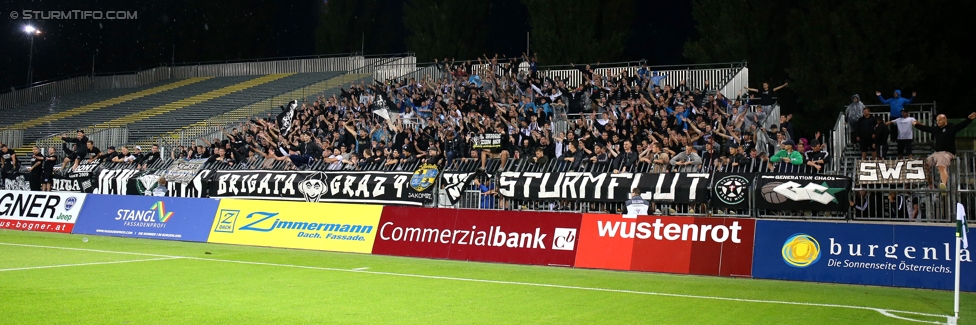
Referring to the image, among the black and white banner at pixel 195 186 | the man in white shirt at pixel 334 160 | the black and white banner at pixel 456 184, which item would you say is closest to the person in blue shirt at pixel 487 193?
the black and white banner at pixel 456 184

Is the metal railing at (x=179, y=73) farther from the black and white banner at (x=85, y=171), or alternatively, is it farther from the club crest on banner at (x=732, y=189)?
the club crest on banner at (x=732, y=189)

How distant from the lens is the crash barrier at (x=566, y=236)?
13.9 m

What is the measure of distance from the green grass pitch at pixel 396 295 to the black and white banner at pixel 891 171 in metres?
4.65

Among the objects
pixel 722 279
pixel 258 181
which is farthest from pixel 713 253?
pixel 258 181

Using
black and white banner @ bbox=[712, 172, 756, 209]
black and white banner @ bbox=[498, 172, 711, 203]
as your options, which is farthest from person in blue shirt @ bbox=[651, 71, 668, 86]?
black and white banner @ bbox=[712, 172, 756, 209]

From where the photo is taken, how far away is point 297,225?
65.1 ft

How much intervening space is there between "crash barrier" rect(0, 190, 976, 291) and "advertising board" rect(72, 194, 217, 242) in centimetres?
3

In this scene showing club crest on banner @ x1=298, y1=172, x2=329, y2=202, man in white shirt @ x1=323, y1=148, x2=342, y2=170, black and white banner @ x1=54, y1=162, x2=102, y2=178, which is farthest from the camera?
black and white banner @ x1=54, y1=162, x2=102, y2=178

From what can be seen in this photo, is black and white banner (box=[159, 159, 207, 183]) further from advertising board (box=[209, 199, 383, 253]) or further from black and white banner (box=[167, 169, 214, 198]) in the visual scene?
advertising board (box=[209, 199, 383, 253])

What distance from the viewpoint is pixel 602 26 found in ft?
156

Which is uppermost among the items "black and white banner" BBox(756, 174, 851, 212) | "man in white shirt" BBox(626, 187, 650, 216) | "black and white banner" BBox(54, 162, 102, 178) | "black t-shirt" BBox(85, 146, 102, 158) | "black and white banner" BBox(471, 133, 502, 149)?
"black and white banner" BBox(471, 133, 502, 149)

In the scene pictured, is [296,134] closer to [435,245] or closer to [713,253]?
[435,245]

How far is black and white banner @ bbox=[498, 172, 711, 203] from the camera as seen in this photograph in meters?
18.5

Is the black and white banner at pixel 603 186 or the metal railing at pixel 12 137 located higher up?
the metal railing at pixel 12 137
